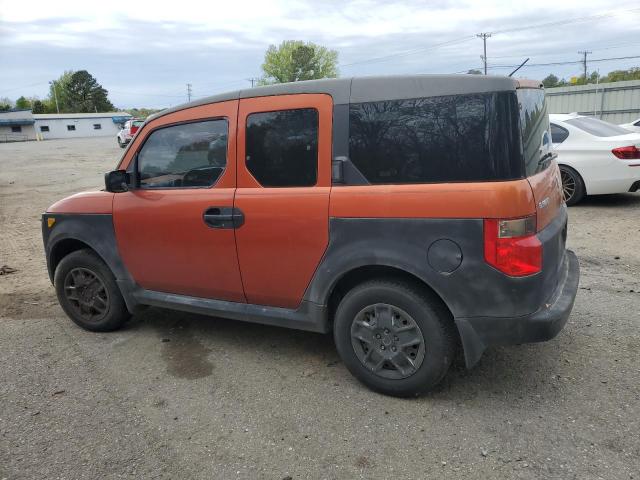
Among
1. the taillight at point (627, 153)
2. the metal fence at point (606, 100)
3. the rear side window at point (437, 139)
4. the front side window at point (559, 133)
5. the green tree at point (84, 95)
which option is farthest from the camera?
the green tree at point (84, 95)

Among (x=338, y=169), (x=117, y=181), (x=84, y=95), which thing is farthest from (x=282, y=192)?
(x=84, y=95)

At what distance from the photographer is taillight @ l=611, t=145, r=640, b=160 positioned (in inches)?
307

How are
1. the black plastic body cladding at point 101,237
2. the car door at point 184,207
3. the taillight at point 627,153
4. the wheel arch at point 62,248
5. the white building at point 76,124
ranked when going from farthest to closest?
1. the white building at point 76,124
2. the taillight at point 627,153
3. the wheel arch at point 62,248
4. the black plastic body cladding at point 101,237
5. the car door at point 184,207

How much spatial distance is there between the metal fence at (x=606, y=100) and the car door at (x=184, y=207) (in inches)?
823

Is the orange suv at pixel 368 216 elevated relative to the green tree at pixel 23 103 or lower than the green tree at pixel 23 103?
lower

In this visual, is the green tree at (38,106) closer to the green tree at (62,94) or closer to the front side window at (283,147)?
the green tree at (62,94)

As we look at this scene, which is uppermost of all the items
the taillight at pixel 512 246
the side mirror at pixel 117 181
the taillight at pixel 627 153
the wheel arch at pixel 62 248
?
the side mirror at pixel 117 181

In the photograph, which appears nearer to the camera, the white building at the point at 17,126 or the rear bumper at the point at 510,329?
the rear bumper at the point at 510,329

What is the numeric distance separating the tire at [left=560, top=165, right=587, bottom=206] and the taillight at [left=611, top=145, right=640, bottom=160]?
61 centimetres

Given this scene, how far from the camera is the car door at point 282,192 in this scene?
10.5 feet

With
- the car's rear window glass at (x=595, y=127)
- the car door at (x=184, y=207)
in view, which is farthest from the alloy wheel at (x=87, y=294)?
the car's rear window glass at (x=595, y=127)

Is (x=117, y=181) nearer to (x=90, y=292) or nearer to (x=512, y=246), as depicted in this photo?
(x=90, y=292)

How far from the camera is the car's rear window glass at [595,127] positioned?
27.5 feet

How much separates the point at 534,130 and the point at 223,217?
79.4 inches
